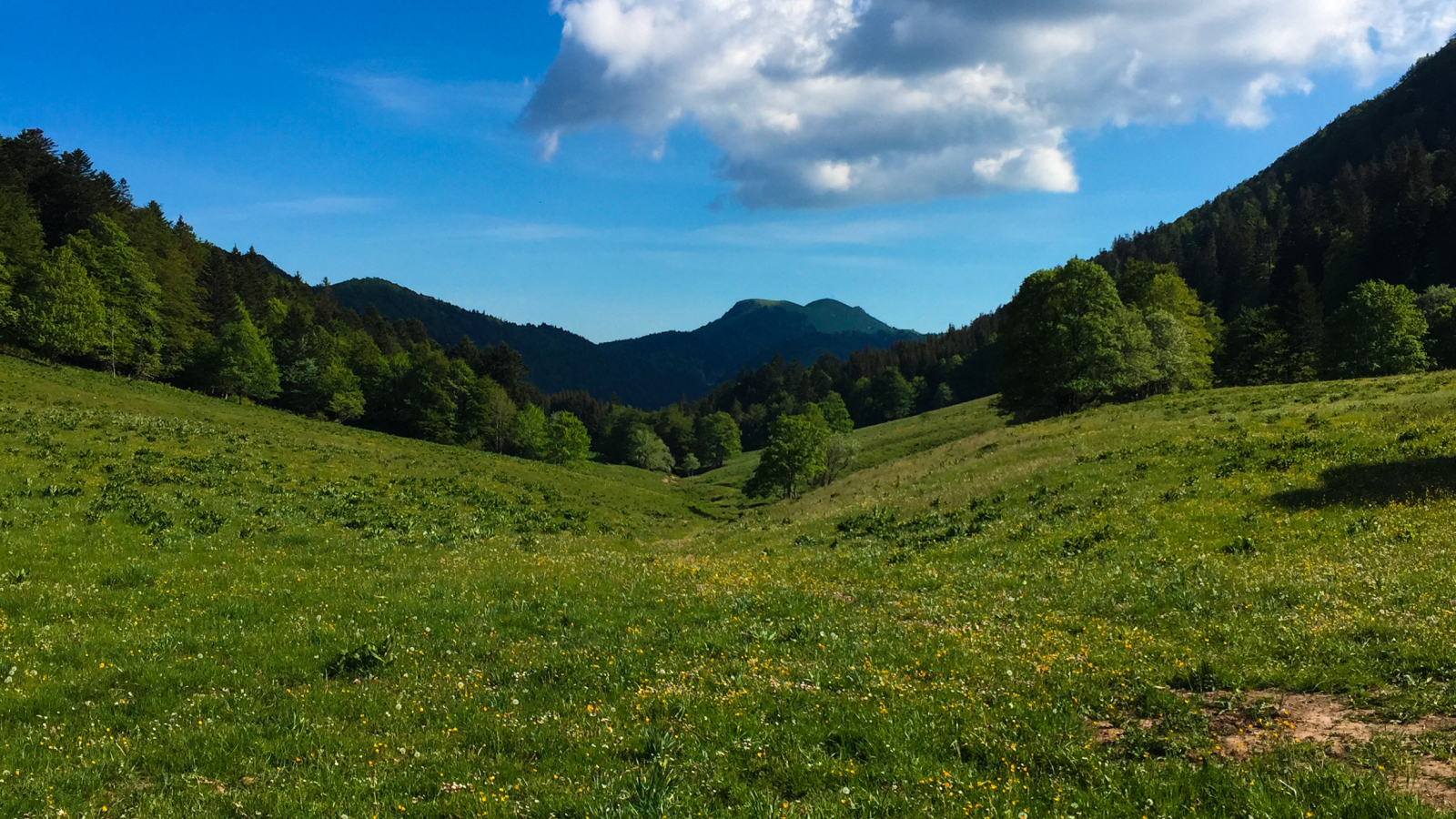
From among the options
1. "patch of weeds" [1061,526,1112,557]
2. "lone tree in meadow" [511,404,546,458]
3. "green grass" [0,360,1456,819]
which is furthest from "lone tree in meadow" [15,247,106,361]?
"patch of weeds" [1061,526,1112,557]

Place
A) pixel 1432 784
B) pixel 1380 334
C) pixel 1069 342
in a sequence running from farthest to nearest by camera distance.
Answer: pixel 1380 334, pixel 1069 342, pixel 1432 784

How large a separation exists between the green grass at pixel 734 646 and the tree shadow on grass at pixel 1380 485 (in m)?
0.14

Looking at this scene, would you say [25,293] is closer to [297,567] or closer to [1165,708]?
[297,567]

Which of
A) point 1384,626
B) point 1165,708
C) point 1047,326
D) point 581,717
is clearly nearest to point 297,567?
point 581,717

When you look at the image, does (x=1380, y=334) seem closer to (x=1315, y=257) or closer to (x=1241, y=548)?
(x=1241, y=548)

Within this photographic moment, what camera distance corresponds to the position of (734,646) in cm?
1173

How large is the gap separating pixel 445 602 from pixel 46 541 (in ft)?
33.5

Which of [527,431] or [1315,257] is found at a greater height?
[1315,257]

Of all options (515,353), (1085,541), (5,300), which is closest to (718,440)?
(515,353)

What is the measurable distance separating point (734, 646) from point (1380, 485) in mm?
18496

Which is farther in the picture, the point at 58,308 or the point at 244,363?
the point at 244,363

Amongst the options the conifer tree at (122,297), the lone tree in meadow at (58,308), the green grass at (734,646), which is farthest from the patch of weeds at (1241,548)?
the conifer tree at (122,297)

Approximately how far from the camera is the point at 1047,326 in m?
61.4

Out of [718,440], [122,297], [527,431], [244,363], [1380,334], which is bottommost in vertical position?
[718,440]
